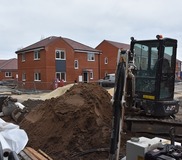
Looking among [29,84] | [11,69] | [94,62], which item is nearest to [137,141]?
[29,84]

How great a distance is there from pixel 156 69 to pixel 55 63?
28.0m

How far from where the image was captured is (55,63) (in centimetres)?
3397

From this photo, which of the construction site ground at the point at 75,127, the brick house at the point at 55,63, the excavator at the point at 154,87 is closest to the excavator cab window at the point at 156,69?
the excavator at the point at 154,87

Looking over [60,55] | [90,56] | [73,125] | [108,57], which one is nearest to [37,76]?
[60,55]

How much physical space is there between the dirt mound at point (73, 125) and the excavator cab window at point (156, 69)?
127cm

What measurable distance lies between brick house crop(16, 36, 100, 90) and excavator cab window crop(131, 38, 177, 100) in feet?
81.7

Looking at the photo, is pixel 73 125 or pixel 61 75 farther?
pixel 61 75

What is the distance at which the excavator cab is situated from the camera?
6.67 meters

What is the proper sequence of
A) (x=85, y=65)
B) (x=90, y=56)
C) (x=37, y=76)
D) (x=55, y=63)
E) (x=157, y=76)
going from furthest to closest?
1. (x=90, y=56)
2. (x=85, y=65)
3. (x=37, y=76)
4. (x=55, y=63)
5. (x=157, y=76)

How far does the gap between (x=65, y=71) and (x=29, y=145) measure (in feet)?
94.1

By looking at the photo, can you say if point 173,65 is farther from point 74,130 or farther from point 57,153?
point 57,153

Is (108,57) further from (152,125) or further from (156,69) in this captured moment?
(152,125)

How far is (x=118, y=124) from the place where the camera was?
3982mm

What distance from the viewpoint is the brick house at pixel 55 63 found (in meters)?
33.1
